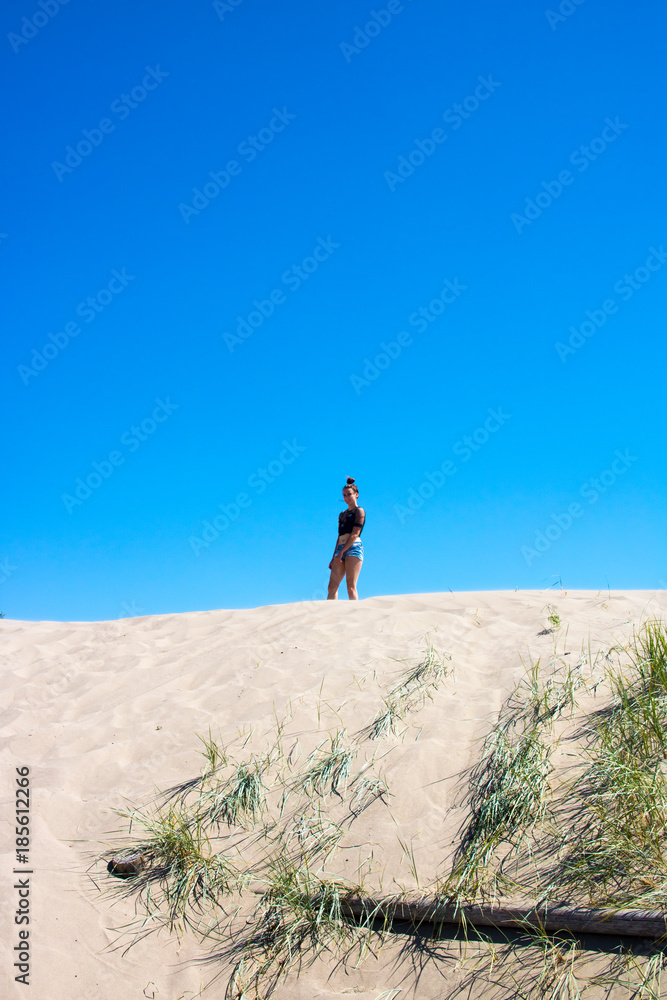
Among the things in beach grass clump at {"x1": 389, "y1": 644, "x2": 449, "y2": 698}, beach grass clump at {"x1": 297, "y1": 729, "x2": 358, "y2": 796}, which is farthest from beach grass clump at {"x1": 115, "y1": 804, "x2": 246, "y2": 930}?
beach grass clump at {"x1": 389, "y1": 644, "x2": 449, "y2": 698}

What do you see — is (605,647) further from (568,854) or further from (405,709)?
(568,854)

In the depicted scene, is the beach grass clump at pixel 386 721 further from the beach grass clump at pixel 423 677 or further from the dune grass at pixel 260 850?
the beach grass clump at pixel 423 677

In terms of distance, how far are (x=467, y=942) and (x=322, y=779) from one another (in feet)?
4.62

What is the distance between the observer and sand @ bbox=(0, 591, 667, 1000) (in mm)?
3316

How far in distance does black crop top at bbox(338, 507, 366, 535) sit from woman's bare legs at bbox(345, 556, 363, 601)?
0.43 m

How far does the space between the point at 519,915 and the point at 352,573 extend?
20.3ft

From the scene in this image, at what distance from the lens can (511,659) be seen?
5.27 metres

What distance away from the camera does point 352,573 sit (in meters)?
9.06

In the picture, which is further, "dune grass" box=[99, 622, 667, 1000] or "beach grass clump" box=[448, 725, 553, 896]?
"beach grass clump" box=[448, 725, 553, 896]

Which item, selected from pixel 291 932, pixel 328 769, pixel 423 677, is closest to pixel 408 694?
pixel 423 677

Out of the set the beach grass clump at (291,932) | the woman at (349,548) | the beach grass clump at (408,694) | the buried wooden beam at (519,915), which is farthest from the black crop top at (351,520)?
the buried wooden beam at (519,915)

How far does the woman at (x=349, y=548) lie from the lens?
9079 millimetres

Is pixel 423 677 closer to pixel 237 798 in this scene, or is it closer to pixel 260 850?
pixel 237 798

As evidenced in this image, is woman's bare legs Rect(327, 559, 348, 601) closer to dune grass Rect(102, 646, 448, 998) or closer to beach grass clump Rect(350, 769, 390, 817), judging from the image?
dune grass Rect(102, 646, 448, 998)
